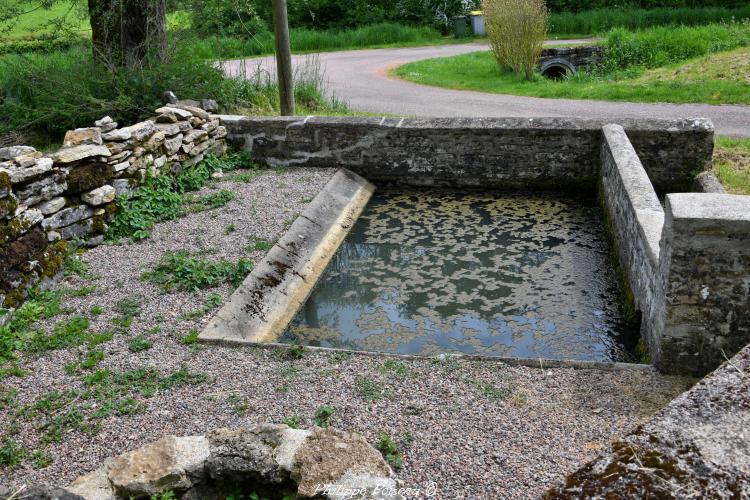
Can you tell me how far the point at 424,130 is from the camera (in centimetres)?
973

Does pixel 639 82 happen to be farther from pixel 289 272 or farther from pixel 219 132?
pixel 289 272

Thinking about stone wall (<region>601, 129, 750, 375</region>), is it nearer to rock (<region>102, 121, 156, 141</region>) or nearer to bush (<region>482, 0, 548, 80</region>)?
rock (<region>102, 121, 156, 141</region>)

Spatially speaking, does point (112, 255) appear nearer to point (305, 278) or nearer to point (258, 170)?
point (305, 278)

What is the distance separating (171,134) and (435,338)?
460 cm

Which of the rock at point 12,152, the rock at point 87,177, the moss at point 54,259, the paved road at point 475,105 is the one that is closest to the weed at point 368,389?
the moss at point 54,259

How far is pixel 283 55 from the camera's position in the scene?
1076 cm

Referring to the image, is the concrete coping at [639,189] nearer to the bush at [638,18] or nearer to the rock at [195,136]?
the rock at [195,136]

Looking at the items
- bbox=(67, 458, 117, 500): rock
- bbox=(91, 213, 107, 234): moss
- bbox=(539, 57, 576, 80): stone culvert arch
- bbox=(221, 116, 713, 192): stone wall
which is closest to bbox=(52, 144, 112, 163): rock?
bbox=(91, 213, 107, 234): moss

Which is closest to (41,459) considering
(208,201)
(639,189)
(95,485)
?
(95,485)

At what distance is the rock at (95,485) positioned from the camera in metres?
3.52

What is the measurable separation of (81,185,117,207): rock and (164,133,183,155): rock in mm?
1257

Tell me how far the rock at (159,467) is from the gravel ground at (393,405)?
1.64ft

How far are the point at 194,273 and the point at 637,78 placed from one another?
13.4 meters

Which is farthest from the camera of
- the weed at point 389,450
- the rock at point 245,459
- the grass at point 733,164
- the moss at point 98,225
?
the grass at point 733,164
